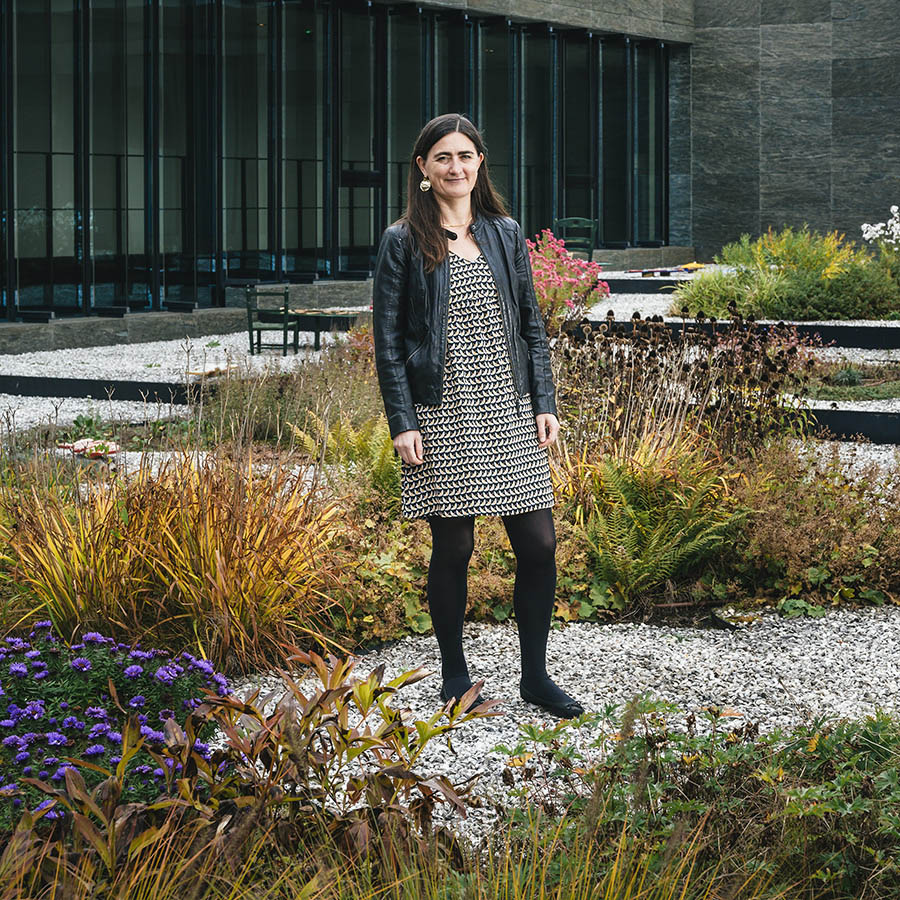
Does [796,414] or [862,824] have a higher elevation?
[796,414]

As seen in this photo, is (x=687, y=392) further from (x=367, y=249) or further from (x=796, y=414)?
(x=367, y=249)

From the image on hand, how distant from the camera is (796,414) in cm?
902

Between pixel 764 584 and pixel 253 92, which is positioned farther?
pixel 253 92

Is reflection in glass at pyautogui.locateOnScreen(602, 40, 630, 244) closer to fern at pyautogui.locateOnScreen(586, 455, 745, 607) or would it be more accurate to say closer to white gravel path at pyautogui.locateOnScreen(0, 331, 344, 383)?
white gravel path at pyautogui.locateOnScreen(0, 331, 344, 383)

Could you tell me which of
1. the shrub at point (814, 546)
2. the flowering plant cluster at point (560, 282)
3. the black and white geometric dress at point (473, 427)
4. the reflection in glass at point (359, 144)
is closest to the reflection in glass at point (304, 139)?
the reflection in glass at point (359, 144)

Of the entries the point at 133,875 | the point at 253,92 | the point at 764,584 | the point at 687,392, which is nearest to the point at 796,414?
the point at 687,392

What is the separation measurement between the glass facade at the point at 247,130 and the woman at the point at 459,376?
43.6ft

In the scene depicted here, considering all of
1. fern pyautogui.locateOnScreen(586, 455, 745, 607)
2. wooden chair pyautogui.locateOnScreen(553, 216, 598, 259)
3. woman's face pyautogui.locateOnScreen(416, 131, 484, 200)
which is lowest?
fern pyautogui.locateOnScreen(586, 455, 745, 607)

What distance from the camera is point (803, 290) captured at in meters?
17.4

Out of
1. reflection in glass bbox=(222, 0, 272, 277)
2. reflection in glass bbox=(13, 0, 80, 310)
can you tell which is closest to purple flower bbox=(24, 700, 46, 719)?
reflection in glass bbox=(13, 0, 80, 310)

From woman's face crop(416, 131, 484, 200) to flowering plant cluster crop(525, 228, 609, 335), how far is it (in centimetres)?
949

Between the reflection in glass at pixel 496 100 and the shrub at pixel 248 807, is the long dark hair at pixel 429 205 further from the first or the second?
the reflection in glass at pixel 496 100

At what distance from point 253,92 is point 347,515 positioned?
51.4ft

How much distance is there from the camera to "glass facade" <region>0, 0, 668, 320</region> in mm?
17344
